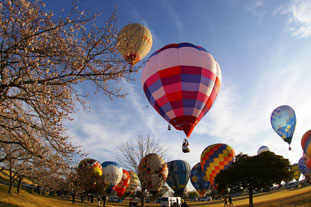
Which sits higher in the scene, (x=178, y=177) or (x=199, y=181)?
(x=178, y=177)

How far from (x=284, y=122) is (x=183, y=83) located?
30.8m

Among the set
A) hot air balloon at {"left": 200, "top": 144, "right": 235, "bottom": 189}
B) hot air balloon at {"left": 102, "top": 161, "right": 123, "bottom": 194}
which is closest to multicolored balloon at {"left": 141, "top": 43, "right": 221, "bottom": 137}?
hot air balloon at {"left": 200, "top": 144, "right": 235, "bottom": 189}

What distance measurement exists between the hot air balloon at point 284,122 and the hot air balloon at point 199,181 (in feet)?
57.9

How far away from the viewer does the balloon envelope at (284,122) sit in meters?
37.0

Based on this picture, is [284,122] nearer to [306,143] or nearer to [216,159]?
[306,143]

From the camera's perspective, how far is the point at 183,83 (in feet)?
52.6

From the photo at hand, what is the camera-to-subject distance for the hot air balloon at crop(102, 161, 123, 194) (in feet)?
133

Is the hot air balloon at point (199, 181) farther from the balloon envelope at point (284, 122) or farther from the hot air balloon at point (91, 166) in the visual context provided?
the hot air balloon at point (91, 166)

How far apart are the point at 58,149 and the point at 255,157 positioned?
73.2 feet

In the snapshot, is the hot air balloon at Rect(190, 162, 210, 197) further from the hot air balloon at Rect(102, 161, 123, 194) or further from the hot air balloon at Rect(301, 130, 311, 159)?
the hot air balloon at Rect(301, 130, 311, 159)

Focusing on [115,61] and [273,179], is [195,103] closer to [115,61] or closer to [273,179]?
[115,61]

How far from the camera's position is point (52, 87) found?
7391mm

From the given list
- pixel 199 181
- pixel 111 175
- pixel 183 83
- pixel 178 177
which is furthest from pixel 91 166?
pixel 183 83

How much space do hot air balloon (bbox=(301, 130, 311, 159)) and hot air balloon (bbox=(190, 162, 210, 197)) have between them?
19.4 metres
